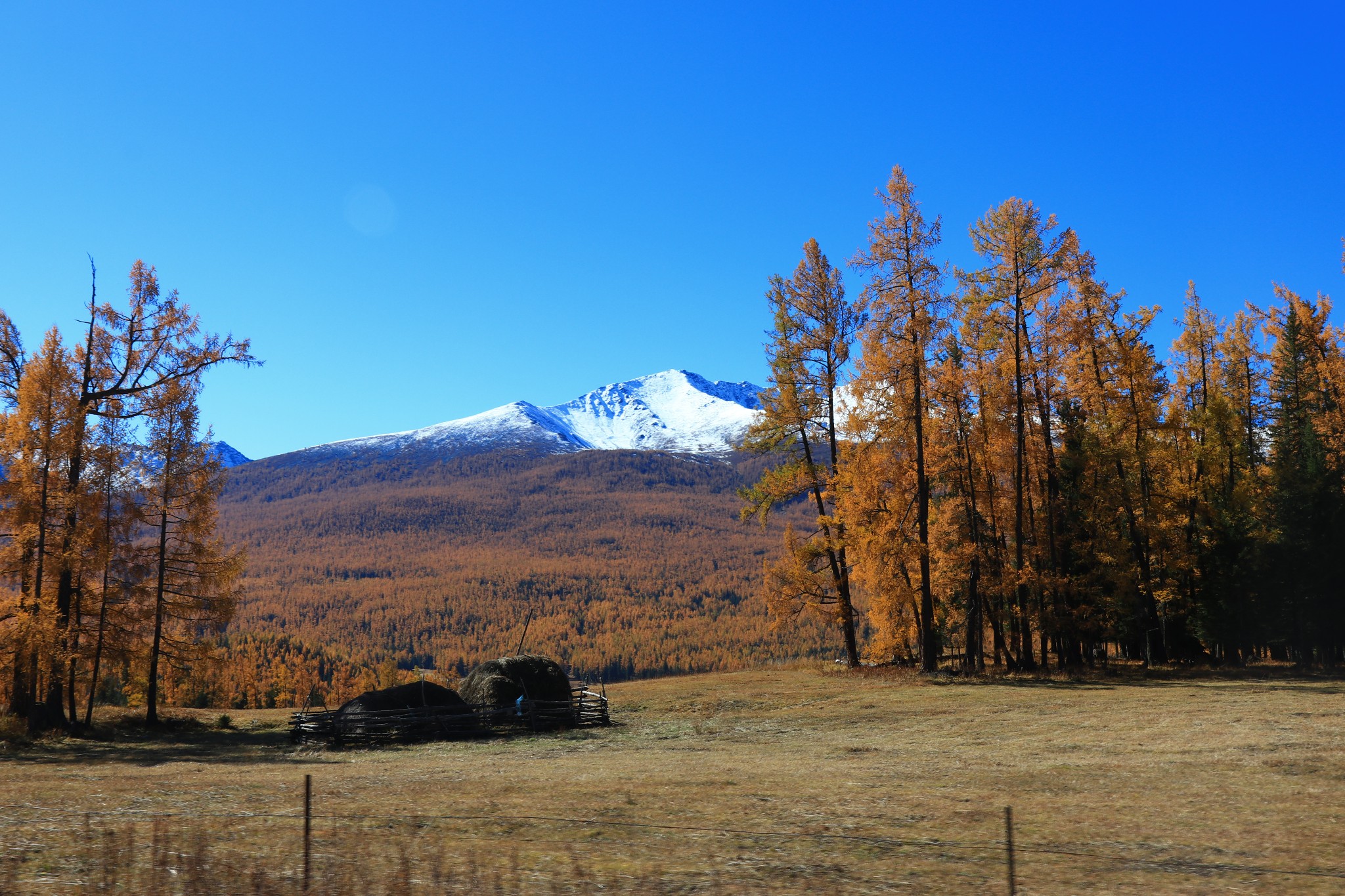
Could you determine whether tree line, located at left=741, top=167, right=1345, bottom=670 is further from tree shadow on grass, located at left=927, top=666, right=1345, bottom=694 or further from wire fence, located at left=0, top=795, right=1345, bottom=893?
wire fence, located at left=0, top=795, right=1345, bottom=893

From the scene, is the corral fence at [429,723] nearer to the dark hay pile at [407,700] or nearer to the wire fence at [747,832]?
the dark hay pile at [407,700]

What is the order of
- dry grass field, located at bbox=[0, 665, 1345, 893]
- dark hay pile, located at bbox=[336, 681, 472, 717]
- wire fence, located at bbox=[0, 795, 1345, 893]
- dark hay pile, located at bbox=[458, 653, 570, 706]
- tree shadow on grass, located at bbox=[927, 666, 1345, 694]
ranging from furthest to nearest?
dark hay pile, located at bbox=[458, 653, 570, 706] → dark hay pile, located at bbox=[336, 681, 472, 717] → tree shadow on grass, located at bbox=[927, 666, 1345, 694] → dry grass field, located at bbox=[0, 665, 1345, 893] → wire fence, located at bbox=[0, 795, 1345, 893]

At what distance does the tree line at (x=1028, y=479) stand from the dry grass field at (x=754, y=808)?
346 inches

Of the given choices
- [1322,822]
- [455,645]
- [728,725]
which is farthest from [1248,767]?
[455,645]

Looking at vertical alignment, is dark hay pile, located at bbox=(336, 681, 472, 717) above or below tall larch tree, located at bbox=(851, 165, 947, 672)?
below

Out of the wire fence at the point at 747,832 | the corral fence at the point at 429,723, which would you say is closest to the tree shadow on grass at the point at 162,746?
the corral fence at the point at 429,723

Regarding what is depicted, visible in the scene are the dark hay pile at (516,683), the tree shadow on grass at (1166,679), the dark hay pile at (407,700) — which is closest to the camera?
the tree shadow on grass at (1166,679)

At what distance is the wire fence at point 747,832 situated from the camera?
8641 mm

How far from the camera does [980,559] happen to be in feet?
102

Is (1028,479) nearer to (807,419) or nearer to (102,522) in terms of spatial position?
(807,419)

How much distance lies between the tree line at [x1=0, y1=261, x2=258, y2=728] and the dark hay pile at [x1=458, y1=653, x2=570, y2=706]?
8.96 metres

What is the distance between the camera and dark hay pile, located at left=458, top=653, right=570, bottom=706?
28547mm

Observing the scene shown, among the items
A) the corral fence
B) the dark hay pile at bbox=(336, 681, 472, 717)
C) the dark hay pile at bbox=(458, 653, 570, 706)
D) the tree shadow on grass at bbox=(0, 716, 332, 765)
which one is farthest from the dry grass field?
the dark hay pile at bbox=(458, 653, 570, 706)

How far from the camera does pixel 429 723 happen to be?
2642 cm
